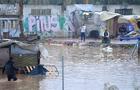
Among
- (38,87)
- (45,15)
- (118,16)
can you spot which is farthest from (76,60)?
(45,15)

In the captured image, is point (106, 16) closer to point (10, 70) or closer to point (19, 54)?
point (19, 54)

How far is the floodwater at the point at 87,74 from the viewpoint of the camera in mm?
22161

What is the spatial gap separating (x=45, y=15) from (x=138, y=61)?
72.4ft

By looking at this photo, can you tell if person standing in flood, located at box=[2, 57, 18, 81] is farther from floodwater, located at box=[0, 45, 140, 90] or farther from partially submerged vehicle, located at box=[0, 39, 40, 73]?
partially submerged vehicle, located at box=[0, 39, 40, 73]

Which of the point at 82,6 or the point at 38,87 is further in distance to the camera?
the point at 82,6

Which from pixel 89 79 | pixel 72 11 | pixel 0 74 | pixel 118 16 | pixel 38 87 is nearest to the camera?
pixel 38 87

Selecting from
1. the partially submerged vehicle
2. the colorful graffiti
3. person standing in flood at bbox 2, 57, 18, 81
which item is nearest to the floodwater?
person standing in flood at bbox 2, 57, 18, 81

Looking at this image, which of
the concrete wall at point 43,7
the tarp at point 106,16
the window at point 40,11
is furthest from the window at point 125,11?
the window at point 40,11

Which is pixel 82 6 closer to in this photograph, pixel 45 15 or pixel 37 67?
pixel 45 15

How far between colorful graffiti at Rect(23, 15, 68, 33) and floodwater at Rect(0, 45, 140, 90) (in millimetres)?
14538

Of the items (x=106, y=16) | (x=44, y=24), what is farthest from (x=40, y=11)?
(x=106, y=16)

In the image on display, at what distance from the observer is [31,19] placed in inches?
2055

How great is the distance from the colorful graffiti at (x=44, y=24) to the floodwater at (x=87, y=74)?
14.5m

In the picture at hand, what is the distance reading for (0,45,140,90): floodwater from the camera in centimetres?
2216
